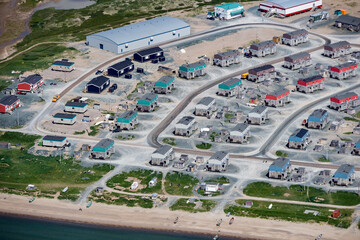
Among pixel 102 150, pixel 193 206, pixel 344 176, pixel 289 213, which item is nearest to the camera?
pixel 289 213

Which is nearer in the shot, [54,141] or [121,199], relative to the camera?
[121,199]

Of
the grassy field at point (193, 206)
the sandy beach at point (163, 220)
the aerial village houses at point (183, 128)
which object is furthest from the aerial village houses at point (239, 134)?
the sandy beach at point (163, 220)

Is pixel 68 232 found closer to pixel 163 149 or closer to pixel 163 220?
pixel 163 220

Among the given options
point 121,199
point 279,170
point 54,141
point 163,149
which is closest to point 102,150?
point 54,141

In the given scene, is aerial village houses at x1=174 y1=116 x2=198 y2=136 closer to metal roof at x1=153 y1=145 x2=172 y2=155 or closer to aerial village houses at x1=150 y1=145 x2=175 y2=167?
metal roof at x1=153 y1=145 x2=172 y2=155

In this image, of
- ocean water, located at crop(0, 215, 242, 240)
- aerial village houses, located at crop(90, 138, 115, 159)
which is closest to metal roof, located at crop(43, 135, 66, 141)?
aerial village houses, located at crop(90, 138, 115, 159)

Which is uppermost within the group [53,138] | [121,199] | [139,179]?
[53,138]

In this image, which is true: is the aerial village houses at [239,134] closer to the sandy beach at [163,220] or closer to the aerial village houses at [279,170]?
the aerial village houses at [279,170]
